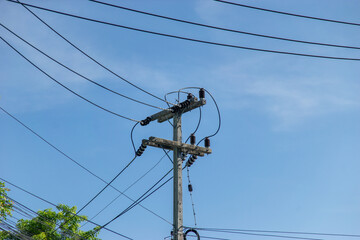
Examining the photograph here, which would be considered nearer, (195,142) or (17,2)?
(17,2)

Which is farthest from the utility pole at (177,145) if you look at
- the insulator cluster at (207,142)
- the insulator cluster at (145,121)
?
the insulator cluster at (207,142)

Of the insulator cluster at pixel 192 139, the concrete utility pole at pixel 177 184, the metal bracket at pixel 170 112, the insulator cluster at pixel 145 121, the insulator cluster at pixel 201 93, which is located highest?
the insulator cluster at pixel 201 93

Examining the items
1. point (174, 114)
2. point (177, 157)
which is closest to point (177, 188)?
point (177, 157)

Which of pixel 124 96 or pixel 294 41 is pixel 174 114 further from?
pixel 294 41

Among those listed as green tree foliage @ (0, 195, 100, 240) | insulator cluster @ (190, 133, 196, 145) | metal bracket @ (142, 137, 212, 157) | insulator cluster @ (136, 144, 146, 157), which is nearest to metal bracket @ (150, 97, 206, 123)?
insulator cluster @ (190, 133, 196, 145)

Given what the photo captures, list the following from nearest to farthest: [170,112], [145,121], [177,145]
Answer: [177,145]
[170,112]
[145,121]

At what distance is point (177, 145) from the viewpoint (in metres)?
19.7

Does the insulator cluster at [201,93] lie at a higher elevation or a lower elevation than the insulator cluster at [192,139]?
higher

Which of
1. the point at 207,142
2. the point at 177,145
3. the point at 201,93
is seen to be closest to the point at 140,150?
the point at 177,145

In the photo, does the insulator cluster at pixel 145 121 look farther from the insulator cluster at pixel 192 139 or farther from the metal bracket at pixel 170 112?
the insulator cluster at pixel 192 139

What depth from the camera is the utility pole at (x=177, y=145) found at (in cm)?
1873

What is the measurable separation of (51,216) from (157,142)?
2445 cm

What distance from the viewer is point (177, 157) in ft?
64.5

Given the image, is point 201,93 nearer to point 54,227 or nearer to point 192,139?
point 192,139
